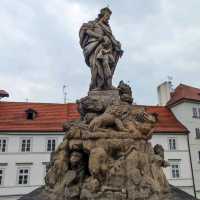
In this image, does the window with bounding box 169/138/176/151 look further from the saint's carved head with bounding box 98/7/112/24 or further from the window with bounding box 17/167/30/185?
the saint's carved head with bounding box 98/7/112/24

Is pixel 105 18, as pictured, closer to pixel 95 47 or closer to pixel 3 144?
pixel 95 47

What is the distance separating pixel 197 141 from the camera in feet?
85.4

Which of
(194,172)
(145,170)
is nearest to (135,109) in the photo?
(145,170)

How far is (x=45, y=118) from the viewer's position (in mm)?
25062

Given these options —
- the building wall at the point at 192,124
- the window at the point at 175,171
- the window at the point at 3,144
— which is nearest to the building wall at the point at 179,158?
the window at the point at 175,171

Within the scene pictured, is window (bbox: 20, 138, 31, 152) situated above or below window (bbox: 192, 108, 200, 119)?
below

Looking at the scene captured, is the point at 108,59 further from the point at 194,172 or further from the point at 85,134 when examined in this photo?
the point at 194,172

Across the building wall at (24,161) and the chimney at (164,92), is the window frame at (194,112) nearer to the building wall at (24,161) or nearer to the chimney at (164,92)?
the chimney at (164,92)

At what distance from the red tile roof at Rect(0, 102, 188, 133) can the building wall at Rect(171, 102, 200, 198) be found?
60 cm

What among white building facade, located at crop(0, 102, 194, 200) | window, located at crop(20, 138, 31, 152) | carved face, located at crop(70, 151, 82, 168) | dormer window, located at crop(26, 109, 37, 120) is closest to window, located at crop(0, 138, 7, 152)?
white building facade, located at crop(0, 102, 194, 200)

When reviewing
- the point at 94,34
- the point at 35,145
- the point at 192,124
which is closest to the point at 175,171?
the point at 192,124

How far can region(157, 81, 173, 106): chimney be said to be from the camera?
31.5m

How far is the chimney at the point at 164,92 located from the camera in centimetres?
3148

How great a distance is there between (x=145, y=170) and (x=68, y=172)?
5.21ft
